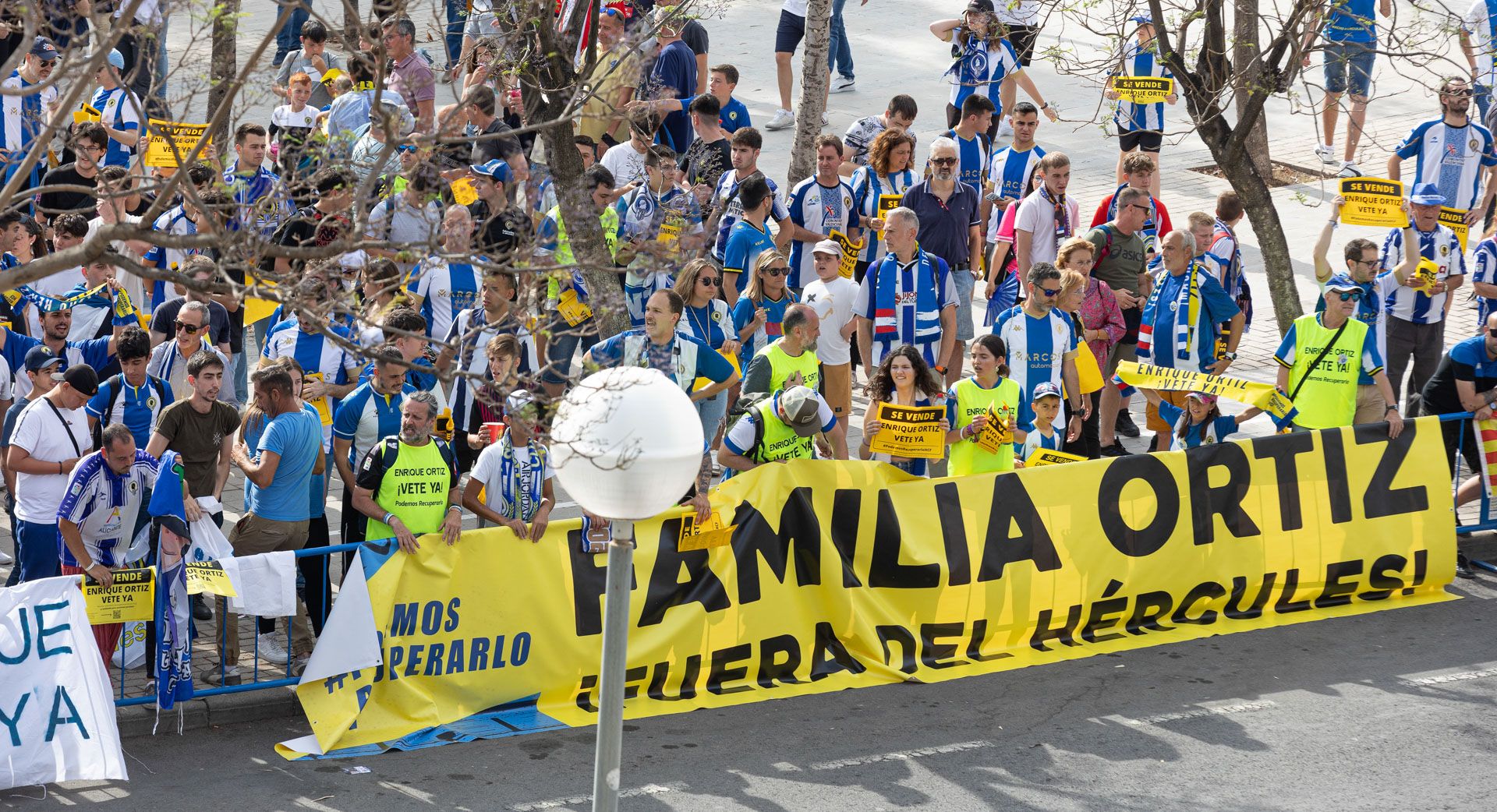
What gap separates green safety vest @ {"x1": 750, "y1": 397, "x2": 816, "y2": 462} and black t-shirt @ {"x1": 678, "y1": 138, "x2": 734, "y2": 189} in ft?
13.4

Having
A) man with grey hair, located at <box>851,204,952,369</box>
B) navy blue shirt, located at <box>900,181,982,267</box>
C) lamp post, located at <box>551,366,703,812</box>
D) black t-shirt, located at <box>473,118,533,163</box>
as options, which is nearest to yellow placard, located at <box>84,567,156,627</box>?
lamp post, located at <box>551,366,703,812</box>

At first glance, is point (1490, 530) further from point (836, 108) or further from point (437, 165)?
point (836, 108)

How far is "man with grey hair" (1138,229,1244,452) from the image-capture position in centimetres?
1310

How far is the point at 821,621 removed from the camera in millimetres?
10500

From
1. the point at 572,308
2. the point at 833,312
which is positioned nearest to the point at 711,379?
the point at 572,308

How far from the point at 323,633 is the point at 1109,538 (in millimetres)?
4712

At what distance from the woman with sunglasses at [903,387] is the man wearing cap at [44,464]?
15.0 feet

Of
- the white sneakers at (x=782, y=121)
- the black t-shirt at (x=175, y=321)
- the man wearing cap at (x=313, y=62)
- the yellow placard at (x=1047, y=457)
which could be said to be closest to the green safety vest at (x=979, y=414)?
the yellow placard at (x=1047, y=457)

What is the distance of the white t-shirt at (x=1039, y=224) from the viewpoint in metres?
14.3

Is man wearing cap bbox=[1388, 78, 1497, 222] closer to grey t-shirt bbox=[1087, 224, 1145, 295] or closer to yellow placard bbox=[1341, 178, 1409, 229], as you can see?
yellow placard bbox=[1341, 178, 1409, 229]

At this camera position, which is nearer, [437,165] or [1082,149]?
[437,165]

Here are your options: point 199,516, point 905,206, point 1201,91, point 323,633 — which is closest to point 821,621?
point 323,633

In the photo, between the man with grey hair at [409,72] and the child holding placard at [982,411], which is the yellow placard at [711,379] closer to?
the child holding placard at [982,411]

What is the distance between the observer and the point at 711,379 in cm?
1155
